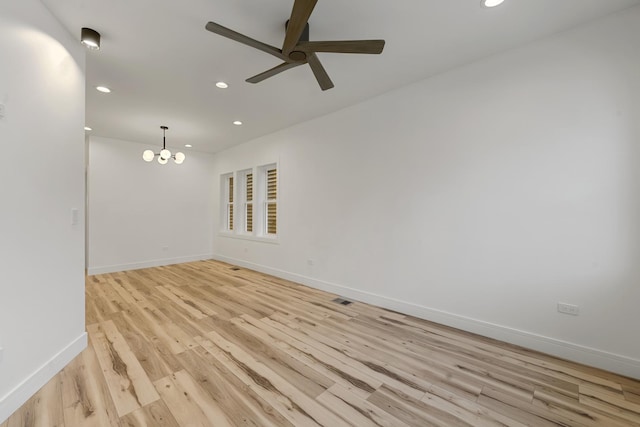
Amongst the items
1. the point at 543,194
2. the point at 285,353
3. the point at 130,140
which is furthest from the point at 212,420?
the point at 130,140

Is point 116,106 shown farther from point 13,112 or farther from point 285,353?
point 285,353

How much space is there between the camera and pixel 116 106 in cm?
375

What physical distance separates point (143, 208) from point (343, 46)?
18.7ft

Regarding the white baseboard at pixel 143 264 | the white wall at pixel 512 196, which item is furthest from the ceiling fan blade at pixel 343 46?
the white baseboard at pixel 143 264

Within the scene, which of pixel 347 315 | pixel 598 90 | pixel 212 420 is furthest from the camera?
pixel 347 315

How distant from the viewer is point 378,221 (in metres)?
3.48

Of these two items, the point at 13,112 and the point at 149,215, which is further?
the point at 149,215

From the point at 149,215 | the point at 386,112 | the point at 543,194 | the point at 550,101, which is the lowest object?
the point at 149,215

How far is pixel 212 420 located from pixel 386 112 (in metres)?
3.50

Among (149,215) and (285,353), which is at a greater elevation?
(149,215)

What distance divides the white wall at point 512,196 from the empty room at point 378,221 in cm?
2

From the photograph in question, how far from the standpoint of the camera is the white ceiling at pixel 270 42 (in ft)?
6.49

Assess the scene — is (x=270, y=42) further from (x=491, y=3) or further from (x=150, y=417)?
(x=150, y=417)

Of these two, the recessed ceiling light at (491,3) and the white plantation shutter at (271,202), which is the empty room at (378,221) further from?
the white plantation shutter at (271,202)
